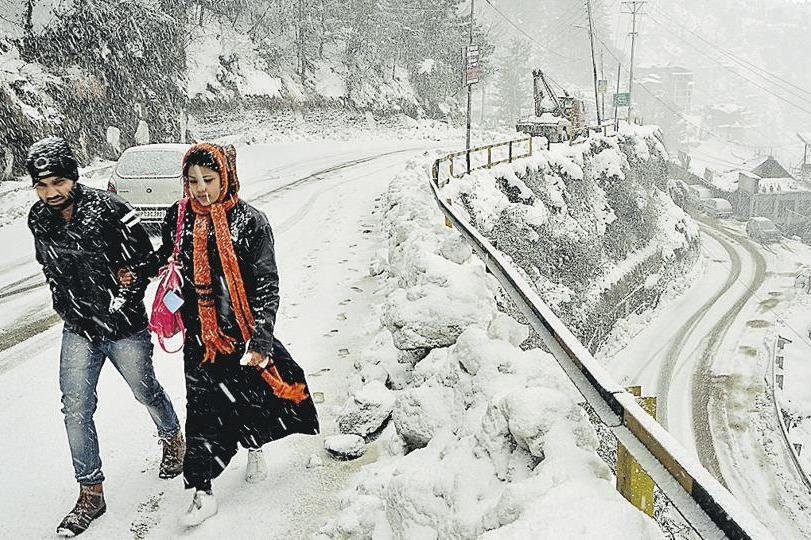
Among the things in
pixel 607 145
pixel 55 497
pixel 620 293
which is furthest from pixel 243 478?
pixel 607 145

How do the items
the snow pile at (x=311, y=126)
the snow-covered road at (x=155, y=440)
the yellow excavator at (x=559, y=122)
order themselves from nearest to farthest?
the snow-covered road at (x=155, y=440) → the snow pile at (x=311, y=126) → the yellow excavator at (x=559, y=122)

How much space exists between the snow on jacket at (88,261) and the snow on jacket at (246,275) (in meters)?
0.41

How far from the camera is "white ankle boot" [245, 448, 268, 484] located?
4133 mm

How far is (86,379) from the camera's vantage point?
12.4 feet

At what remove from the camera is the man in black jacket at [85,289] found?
3.62 meters

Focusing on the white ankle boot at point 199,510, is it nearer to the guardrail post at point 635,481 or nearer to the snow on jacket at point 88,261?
the snow on jacket at point 88,261

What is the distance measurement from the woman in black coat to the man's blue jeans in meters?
0.41

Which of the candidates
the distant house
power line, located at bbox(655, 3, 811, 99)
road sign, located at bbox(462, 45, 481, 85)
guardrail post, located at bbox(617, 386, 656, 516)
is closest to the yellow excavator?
road sign, located at bbox(462, 45, 481, 85)

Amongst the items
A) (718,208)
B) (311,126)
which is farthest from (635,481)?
(718,208)

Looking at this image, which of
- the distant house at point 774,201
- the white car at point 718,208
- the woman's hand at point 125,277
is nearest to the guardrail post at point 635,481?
the woman's hand at point 125,277

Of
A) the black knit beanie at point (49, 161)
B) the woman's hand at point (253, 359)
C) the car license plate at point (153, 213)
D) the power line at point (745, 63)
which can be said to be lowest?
the car license plate at point (153, 213)

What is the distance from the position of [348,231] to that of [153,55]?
1849cm

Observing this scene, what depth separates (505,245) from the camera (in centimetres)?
1897

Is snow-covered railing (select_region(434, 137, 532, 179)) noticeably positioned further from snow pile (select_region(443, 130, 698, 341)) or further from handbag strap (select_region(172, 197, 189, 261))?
handbag strap (select_region(172, 197, 189, 261))
